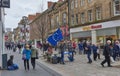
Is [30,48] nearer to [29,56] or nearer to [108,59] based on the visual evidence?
[29,56]

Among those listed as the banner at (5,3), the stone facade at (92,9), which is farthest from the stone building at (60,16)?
the banner at (5,3)

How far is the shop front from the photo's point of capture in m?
39.8

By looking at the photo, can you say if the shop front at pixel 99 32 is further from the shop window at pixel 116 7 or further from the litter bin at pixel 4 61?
the litter bin at pixel 4 61

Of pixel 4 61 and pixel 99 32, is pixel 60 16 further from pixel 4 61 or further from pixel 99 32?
pixel 4 61

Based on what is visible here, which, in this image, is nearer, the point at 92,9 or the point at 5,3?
the point at 5,3

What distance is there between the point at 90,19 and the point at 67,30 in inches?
394

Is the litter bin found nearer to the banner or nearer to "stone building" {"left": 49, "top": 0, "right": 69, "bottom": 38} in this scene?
the banner

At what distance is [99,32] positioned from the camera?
4497 centimetres

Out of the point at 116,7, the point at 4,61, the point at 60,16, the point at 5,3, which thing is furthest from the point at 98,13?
the point at 5,3

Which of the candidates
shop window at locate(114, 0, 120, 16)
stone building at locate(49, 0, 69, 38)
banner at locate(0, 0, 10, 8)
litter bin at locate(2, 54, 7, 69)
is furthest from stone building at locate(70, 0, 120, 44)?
banner at locate(0, 0, 10, 8)

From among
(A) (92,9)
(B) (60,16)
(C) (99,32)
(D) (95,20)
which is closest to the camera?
(C) (99,32)

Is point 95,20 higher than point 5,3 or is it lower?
higher

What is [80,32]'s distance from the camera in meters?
51.9

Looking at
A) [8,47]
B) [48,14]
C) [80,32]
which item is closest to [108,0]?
[80,32]
